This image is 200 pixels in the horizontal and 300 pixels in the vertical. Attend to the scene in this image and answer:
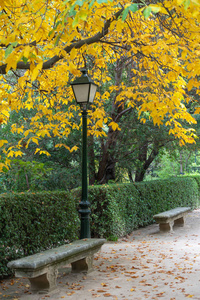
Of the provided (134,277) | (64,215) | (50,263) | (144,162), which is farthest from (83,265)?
(144,162)

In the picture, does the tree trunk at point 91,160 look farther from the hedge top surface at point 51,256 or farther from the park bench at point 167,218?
the hedge top surface at point 51,256

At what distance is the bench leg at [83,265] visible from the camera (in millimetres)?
6556

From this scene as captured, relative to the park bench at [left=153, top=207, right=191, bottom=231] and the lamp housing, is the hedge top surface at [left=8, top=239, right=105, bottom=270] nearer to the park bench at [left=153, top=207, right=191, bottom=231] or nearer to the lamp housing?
the lamp housing

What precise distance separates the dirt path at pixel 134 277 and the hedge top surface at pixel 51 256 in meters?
0.49

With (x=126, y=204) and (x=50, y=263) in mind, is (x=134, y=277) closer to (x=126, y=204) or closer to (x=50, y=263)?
(x=50, y=263)

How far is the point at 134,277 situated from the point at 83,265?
0.89 meters

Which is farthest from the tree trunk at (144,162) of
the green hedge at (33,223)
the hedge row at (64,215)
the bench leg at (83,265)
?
the bench leg at (83,265)

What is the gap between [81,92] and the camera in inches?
307

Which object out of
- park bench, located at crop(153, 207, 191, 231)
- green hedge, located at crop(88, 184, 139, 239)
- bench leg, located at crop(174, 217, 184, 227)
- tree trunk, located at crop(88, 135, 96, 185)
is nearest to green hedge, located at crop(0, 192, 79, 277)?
green hedge, located at crop(88, 184, 139, 239)

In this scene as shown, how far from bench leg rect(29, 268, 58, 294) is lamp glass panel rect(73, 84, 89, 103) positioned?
11.7 ft

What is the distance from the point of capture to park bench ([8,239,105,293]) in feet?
16.2

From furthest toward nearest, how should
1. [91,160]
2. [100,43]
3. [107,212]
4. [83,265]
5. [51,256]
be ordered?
[91,160], [107,212], [100,43], [83,265], [51,256]

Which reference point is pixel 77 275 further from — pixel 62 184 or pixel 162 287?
pixel 62 184

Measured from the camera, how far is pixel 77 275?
6.46 meters
